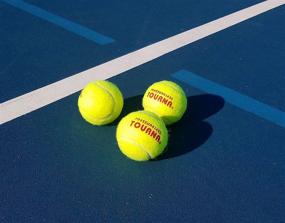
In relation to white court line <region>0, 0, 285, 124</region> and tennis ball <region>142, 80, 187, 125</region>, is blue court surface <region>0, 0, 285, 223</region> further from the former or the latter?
tennis ball <region>142, 80, 187, 125</region>

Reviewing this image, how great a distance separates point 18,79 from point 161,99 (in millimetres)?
1951

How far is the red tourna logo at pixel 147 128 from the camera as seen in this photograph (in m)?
3.63

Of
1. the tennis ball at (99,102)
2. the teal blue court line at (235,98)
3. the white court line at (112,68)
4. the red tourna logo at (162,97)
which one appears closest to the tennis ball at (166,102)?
the red tourna logo at (162,97)

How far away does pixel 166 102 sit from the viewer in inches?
162

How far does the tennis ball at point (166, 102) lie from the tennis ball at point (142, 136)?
358 mm

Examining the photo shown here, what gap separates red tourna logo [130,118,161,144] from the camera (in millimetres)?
3627

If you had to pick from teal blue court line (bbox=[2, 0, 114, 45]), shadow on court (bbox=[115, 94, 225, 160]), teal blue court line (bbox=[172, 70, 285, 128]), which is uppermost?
teal blue court line (bbox=[172, 70, 285, 128])

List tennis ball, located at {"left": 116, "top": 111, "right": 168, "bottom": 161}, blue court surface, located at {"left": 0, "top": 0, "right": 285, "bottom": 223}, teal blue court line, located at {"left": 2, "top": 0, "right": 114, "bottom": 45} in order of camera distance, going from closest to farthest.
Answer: blue court surface, located at {"left": 0, "top": 0, "right": 285, "bottom": 223} < tennis ball, located at {"left": 116, "top": 111, "right": 168, "bottom": 161} < teal blue court line, located at {"left": 2, "top": 0, "right": 114, "bottom": 45}

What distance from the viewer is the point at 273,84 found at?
5.23m

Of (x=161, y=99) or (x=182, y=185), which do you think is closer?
(x=182, y=185)

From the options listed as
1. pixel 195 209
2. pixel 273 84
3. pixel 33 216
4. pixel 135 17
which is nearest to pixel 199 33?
pixel 135 17

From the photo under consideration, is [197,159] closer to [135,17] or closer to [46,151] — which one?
[46,151]

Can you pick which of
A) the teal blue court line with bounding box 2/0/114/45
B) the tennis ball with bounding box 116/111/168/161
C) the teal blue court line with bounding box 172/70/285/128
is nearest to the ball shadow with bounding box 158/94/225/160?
the teal blue court line with bounding box 172/70/285/128

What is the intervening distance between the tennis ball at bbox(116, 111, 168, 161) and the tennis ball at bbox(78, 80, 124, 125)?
36cm
